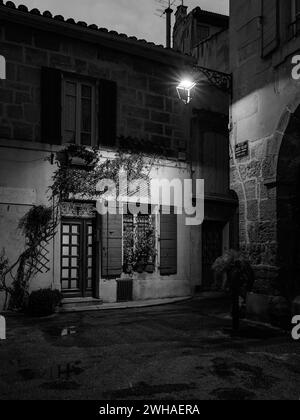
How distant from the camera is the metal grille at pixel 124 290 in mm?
11164

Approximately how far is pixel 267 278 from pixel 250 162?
2312 millimetres

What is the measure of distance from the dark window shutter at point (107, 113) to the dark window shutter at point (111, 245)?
2.05m

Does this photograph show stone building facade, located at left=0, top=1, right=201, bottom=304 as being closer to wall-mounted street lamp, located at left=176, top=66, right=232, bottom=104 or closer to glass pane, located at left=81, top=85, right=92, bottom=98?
glass pane, located at left=81, top=85, right=92, bottom=98

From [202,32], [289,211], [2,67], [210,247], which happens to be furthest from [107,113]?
[202,32]

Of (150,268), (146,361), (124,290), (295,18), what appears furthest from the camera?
(150,268)

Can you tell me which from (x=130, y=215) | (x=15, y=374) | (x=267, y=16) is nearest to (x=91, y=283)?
(x=130, y=215)

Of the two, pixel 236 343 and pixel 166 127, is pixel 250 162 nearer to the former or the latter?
pixel 236 343

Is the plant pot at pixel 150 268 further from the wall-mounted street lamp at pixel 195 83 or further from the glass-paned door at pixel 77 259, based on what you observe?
the wall-mounted street lamp at pixel 195 83

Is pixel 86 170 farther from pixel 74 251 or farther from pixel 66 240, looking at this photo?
pixel 74 251

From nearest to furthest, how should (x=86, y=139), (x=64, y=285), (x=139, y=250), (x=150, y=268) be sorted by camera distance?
(x=64, y=285), (x=86, y=139), (x=139, y=250), (x=150, y=268)

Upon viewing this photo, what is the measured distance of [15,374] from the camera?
196 inches

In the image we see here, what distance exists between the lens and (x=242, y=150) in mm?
8547

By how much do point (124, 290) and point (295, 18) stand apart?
7495 millimetres

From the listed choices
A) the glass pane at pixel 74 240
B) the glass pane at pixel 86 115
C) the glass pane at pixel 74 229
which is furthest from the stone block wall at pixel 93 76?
the glass pane at pixel 74 240
